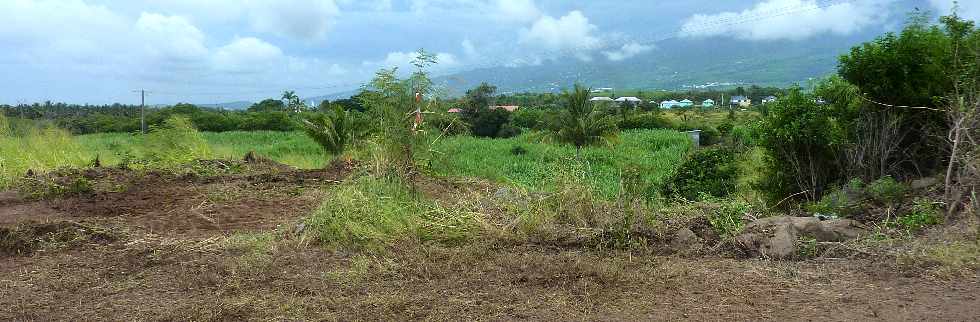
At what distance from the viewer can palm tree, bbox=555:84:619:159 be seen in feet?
63.9

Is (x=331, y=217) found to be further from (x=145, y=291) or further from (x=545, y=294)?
(x=545, y=294)

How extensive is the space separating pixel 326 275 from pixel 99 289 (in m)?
1.52

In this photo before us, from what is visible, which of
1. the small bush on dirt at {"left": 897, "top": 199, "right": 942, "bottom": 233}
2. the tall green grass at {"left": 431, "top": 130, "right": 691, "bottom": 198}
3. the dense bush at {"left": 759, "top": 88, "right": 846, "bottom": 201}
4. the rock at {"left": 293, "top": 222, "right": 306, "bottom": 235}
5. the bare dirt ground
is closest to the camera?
the bare dirt ground

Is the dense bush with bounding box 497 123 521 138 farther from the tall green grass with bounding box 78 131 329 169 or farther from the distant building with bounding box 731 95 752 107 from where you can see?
the distant building with bounding box 731 95 752 107

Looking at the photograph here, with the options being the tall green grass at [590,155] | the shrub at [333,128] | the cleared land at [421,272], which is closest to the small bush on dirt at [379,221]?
the cleared land at [421,272]

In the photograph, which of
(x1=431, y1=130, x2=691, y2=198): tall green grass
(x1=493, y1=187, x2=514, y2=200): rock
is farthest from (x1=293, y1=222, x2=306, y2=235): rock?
(x1=431, y1=130, x2=691, y2=198): tall green grass

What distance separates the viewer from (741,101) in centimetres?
6600

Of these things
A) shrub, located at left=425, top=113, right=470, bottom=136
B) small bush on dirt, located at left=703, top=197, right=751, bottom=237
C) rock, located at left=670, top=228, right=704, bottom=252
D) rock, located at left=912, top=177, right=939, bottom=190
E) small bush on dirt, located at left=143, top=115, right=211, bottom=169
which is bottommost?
rock, located at left=670, top=228, right=704, bottom=252

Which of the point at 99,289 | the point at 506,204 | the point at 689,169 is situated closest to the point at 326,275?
the point at 99,289

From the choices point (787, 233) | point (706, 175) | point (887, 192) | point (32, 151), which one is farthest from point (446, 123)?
point (32, 151)

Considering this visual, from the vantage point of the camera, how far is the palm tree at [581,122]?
19.5 m

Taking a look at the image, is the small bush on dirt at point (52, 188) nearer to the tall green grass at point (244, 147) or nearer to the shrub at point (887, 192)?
the tall green grass at point (244, 147)

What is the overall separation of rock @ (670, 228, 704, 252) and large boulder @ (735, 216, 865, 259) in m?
0.30

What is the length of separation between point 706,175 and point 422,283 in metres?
10.4
